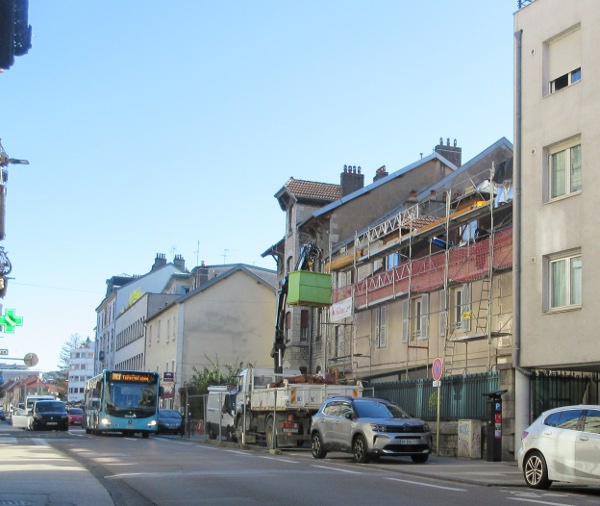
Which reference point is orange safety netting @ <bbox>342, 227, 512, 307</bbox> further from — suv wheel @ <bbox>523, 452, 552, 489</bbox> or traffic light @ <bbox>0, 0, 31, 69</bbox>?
traffic light @ <bbox>0, 0, 31, 69</bbox>

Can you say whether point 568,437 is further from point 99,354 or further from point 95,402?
point 99,354

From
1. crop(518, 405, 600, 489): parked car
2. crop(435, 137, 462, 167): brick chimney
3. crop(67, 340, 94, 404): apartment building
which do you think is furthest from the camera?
crop(67, 340, 94, 404): apartment building

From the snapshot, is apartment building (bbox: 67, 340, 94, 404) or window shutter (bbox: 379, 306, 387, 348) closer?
window shutter (bbox: 379, 306, 387, 348)

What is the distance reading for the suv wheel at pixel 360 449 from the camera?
22.3 m

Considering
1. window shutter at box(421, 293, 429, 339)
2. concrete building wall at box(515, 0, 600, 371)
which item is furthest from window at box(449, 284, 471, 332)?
concrete building wall at box(515, 0, 600, 371)

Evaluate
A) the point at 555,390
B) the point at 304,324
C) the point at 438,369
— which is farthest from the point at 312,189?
the point at 555,390

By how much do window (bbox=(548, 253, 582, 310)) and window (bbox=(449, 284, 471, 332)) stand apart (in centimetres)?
747

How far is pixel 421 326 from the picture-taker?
119 ft

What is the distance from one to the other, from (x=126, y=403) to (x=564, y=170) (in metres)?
23.3

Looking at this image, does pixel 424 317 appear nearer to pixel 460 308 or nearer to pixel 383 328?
pixel 460 308

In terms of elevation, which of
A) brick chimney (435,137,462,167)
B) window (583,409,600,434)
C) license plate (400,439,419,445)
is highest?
brick chimney (435,137,462,167)

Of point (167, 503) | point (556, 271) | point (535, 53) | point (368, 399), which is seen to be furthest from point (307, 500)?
point (535, 53)

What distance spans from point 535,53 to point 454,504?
15625 mm

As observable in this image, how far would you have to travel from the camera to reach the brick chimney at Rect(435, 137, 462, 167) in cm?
4966
